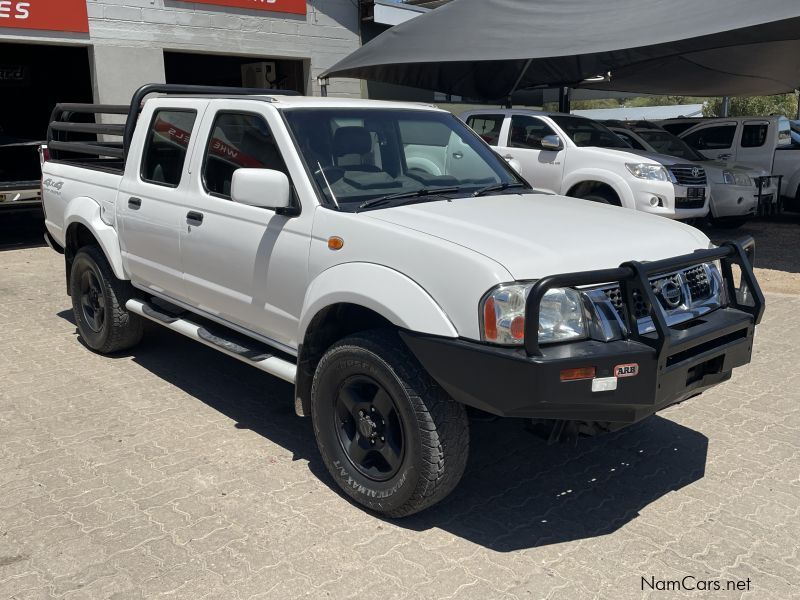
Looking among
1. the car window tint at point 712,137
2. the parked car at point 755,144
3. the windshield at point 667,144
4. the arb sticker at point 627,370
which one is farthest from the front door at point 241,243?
the car window tint at point 712,137

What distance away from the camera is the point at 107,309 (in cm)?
572

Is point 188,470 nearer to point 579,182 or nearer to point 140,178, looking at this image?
point 140,178

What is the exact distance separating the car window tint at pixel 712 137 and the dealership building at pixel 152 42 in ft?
22.6

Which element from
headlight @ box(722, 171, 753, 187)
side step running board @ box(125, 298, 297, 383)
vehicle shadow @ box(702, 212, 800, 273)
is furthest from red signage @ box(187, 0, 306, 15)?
side step running board @ box(125, 298, 297, 383)

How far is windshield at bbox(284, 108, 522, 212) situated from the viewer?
13.1 ft

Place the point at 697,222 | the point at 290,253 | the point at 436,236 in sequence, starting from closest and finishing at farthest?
the point at 436,236 < the point at 290,253 < the point at 697,222

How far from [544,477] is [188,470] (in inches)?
73.5

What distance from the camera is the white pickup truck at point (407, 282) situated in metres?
3.08

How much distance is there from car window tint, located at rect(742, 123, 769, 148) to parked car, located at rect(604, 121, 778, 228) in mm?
1140

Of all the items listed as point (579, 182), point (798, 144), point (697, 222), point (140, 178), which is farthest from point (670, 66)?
point (140, 178)

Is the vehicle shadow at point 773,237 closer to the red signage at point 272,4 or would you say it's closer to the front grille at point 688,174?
the front grille at point 688,174

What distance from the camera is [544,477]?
13.3 ft

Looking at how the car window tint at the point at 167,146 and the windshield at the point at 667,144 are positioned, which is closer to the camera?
the car window tint at the point at 167,146

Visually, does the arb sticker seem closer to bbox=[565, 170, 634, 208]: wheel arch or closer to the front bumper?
the front bumper
